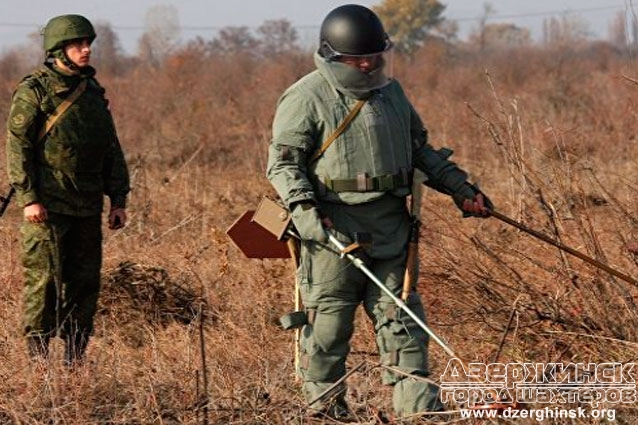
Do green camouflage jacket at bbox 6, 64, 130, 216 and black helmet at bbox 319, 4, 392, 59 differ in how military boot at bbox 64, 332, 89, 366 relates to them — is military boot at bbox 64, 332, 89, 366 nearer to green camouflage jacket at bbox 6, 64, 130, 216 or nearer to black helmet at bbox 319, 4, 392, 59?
green camouflage jacket at bbox 6, 64, 130, 216

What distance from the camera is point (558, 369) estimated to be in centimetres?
483

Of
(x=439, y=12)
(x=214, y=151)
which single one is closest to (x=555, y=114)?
(x=214, y=151)

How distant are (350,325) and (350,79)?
3.23 ft

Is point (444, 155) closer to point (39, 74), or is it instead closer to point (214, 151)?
point (39, 74)

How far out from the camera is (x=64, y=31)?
5016 mm

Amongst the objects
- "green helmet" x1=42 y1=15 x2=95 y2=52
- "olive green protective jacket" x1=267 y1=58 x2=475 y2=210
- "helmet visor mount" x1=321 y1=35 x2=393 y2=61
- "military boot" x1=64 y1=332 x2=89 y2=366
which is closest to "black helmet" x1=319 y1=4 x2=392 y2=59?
"helmet visor mount" x1=321 y1=35 x2=393 y2=61

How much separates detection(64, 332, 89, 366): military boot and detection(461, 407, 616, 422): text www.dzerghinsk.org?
184 centimetres

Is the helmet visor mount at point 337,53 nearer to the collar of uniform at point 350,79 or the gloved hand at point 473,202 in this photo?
the collar of uniform at point 350,79

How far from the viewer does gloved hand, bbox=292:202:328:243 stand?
13.8 feet

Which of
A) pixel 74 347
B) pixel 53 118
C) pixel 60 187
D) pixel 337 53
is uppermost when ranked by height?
pixel 337 53

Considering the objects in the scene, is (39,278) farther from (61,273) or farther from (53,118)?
(53,118)

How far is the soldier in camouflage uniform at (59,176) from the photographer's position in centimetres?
499

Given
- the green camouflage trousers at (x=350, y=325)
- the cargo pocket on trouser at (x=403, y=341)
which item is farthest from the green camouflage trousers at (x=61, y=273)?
the cargo pocket on trouser at (x=403, y=341)

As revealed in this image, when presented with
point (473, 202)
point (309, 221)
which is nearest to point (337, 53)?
point (309, 221)
